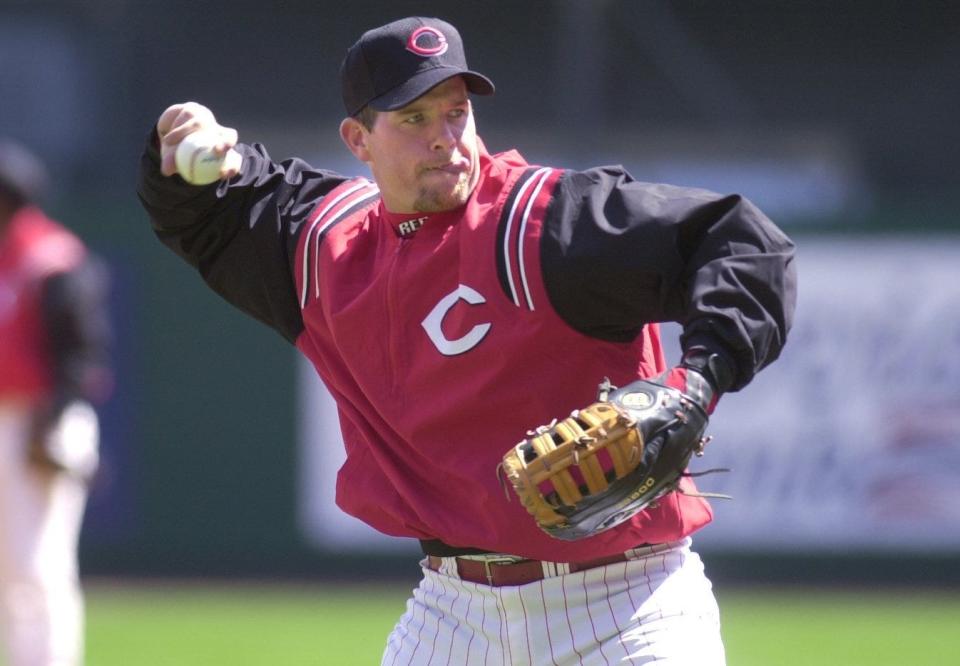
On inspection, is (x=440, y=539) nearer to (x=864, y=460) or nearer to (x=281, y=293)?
(x=281, y=293)

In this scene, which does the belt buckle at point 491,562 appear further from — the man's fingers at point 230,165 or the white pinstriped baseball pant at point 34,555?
the white pinstriped baseball pant at point 34,555

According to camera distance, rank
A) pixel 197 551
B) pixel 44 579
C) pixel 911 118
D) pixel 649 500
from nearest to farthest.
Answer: pixel 649 500, pixel 44 579, pixel 197 551, pixel 911 118

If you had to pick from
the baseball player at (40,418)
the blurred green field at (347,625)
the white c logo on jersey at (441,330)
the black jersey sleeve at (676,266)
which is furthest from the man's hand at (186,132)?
the blurred green field at (347,625)

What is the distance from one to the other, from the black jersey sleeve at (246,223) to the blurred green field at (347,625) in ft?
14.3

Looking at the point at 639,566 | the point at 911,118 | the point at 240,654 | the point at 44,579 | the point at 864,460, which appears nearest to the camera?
the point at 639,566

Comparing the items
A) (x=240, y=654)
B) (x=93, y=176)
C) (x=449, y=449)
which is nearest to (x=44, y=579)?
(x=240, y=654)

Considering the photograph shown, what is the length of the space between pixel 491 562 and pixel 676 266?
76cm

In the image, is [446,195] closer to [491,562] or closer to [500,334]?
[500,334]

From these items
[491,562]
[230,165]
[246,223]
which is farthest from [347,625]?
[491,562]

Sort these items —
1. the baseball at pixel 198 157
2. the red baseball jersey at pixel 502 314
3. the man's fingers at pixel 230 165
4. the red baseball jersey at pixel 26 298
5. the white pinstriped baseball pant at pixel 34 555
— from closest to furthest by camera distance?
the red baseball jersey at pixel 502 314
the baseball at pixel 198 157
the man's fingers at pixel 230 165
the white pinstriped baseball pant at pixel 34 555
the red baseball jersey at pixel 26 298

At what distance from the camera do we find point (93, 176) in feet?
47.0

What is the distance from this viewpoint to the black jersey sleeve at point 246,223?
13.3 feet

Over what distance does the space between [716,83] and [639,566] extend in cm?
1073

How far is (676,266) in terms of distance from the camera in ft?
11.3
